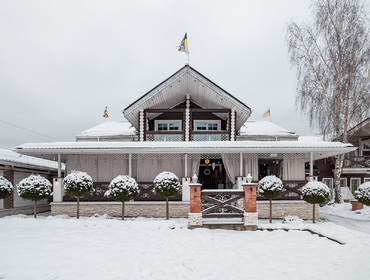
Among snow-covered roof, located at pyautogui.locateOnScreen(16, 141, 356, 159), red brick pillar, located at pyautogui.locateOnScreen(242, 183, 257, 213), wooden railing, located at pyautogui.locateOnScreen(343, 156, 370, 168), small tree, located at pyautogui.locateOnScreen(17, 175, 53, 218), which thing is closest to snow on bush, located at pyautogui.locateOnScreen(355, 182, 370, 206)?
snow-covered roof, located at pyautogui.locateOnScreen(16, 141, 356, 159)

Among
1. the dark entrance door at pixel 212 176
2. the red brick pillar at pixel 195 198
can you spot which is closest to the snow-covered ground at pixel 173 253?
the red brick pillar at pixel 195 198

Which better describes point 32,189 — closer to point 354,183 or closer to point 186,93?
point 186,93

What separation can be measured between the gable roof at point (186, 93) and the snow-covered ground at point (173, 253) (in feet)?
24.2

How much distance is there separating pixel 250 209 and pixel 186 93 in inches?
331

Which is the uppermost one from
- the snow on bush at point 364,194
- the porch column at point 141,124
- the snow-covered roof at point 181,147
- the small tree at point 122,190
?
the porch column at point 141,124

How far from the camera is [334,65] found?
16156mm

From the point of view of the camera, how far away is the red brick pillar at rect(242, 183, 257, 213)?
31.1 feet

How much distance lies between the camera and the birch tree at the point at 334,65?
52.1 ft

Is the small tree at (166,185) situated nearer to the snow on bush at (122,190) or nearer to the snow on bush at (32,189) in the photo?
the snow on bush at (122,190)

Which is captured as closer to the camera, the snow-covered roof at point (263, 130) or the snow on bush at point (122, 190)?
the snow on bush at point (122, 190)

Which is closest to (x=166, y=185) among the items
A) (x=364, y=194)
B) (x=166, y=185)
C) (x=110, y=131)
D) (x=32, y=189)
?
(x=166, y=185)

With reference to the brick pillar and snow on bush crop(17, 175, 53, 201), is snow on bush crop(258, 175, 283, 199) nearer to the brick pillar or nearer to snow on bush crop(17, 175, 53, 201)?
snow on bush crop(17, 175, 53, 201)

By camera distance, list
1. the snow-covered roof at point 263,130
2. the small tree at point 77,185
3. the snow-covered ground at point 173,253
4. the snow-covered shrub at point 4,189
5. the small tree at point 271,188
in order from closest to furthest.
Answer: the snow-covered ground at point 173,253
the snow-covered shrub at point 4,189
the small tree at point 77,185
the small tree at point 271,188
the snow-covered roof at point 263,130

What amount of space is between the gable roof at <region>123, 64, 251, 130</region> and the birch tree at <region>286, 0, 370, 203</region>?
520 cm
